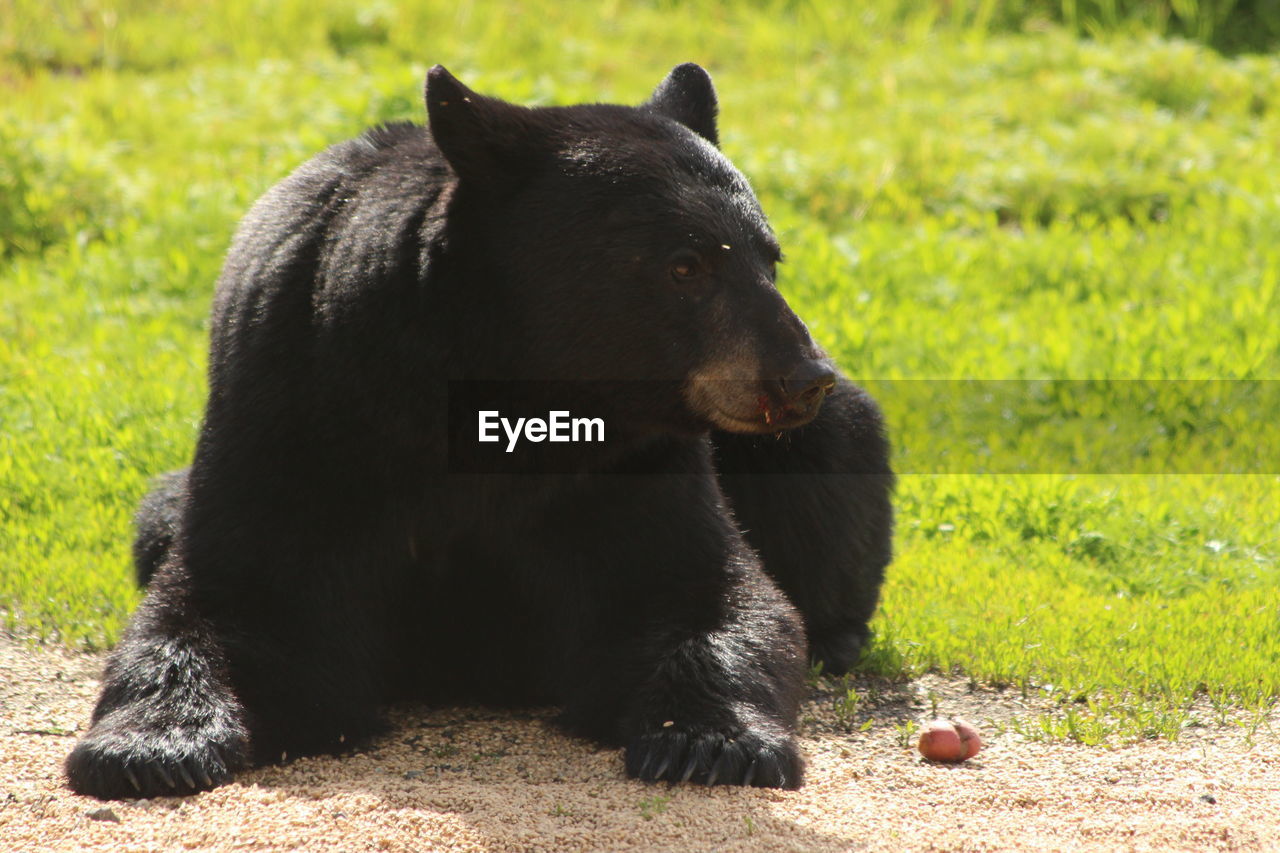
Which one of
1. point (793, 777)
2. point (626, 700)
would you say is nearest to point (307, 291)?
point (626, 700)

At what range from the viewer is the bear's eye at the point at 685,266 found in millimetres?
3963

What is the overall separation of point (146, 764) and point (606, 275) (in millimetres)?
1575

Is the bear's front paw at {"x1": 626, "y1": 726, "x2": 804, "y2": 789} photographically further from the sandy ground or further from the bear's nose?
the bear's nose

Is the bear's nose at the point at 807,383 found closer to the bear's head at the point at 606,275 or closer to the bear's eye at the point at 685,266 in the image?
the bear's head at the point at 606,275

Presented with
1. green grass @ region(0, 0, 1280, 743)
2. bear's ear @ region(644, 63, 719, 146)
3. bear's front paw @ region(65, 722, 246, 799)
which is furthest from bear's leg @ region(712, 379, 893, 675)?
bear's front paw @ region(65, 722, 246, 799)

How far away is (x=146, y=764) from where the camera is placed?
3.58m

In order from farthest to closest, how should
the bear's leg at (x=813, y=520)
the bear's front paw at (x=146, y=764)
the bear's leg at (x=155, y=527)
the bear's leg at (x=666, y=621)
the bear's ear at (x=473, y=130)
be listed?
the bear's leg at (x=813, y=520) < the bear's leg at (x=155, y=527) < the bear's leg at (x=666, y=621) < the bear's ear at (x=473, y=130) < the bear's front paw at (x=146, y=764)

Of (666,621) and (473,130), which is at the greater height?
(473,130)

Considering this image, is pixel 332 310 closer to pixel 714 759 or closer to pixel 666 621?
pixel 666 621

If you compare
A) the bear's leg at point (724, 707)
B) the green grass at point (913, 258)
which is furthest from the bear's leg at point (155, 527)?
the bear's leg at point (724, 707)

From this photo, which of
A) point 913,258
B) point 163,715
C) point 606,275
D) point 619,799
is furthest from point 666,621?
point 913,258

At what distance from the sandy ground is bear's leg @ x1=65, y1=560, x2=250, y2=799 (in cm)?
6

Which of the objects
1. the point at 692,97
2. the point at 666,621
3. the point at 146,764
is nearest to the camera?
the point at 146,764

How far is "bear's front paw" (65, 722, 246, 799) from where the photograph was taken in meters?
3.57
